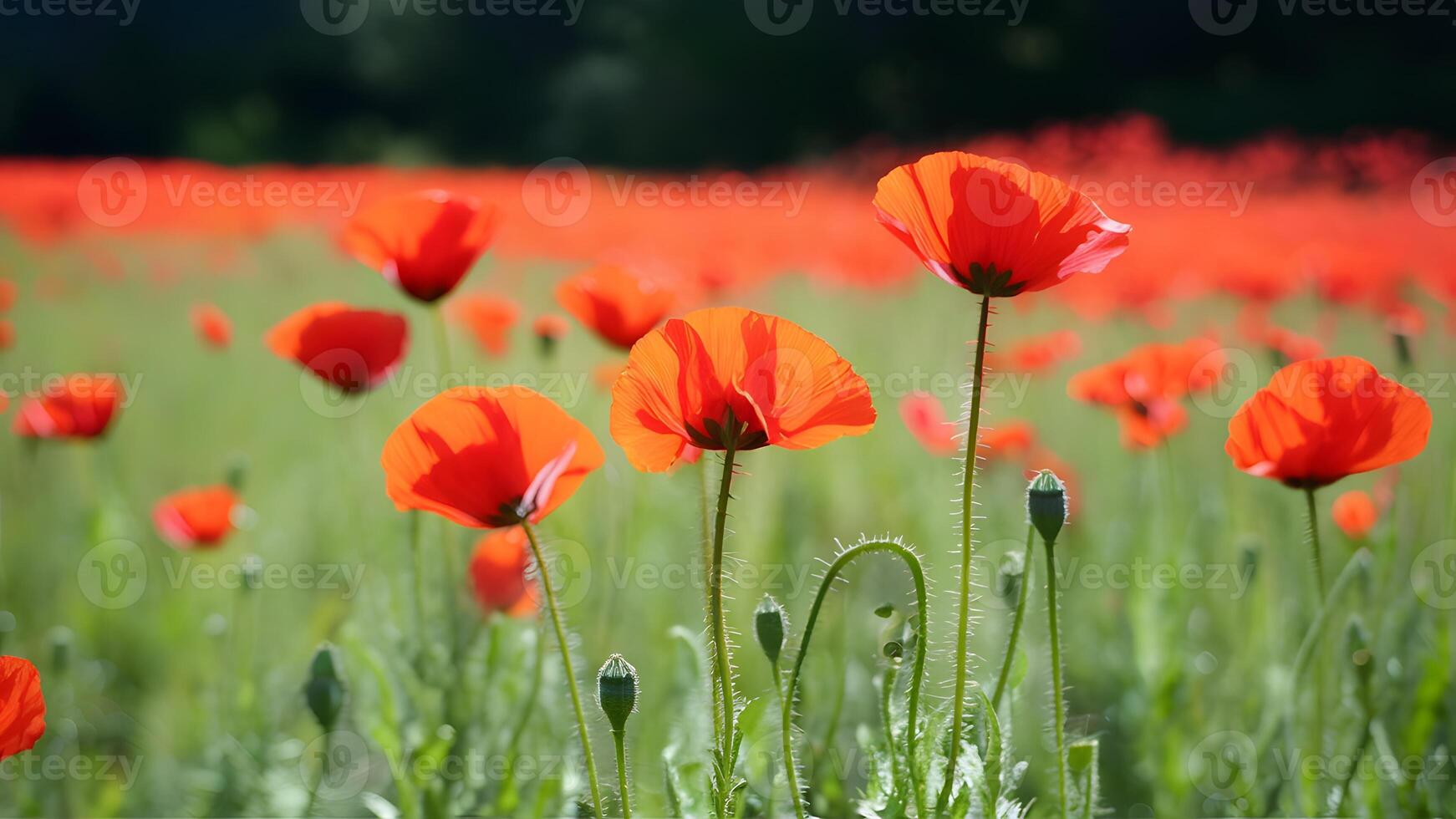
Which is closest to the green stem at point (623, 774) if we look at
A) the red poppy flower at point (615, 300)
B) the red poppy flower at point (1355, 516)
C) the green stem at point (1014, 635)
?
the green stem at point (1014, 635)

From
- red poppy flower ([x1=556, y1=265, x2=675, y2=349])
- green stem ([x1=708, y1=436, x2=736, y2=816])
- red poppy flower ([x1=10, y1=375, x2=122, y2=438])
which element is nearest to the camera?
green stem ([x1=708, y1=436, x2=736, y2=816])

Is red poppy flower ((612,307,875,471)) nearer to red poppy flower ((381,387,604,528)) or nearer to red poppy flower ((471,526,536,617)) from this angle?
red poppy flower ((381,387,604,528))

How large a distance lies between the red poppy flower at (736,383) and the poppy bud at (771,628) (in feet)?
0.37

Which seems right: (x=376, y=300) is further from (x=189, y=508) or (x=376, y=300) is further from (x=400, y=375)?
(x=189, y=508)

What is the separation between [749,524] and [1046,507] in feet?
4.51

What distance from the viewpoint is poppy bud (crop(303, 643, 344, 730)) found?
0.88 metres

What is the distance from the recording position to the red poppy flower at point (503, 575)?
1.19 metres

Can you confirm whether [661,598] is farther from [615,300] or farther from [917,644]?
[917,644]

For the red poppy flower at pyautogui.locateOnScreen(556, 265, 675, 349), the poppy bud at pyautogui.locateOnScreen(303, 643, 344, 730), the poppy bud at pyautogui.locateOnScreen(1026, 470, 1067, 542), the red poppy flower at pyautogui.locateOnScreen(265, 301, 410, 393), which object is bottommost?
the poppy bud at pyautogui.locateOnScreen(303, 643, 344, 730)

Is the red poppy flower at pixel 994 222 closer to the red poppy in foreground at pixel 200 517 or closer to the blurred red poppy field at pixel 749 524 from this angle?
the blurred red poppy field at pixel 749 524

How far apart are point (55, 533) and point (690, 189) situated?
4.22m

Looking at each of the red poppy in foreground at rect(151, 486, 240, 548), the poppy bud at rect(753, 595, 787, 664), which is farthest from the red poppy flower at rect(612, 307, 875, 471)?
the red poppy in foreground at rect(151, 486, 240, 548)

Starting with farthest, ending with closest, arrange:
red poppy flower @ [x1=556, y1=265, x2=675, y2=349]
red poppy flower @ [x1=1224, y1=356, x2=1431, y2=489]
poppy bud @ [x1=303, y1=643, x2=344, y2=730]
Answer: red poppy flower @ [x1=556, y1=265, x2=675, y2=349], poppy bud @ [x1=303, y1=643, x2=344, y2=730], red poppy flower @ [x1=1224, y1=356, x2=1431, y2=489]

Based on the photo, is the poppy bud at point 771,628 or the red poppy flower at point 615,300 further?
the red poppy flower at point 615,300
